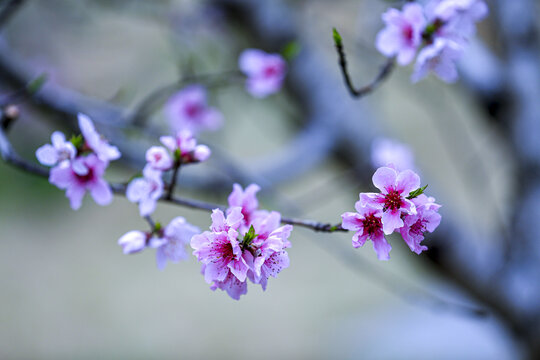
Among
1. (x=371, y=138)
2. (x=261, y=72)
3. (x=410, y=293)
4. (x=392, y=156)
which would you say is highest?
(x=410, y=293)

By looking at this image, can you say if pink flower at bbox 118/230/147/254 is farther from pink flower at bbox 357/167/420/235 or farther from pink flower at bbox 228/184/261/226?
pink flower at bbox 357/167/420/235

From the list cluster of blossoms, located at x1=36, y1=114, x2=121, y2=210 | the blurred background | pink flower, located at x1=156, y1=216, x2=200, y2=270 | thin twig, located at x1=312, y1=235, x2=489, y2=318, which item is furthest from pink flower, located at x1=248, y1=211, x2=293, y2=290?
the blurred background

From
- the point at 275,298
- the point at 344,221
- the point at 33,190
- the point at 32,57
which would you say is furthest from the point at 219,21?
the point at 33,190

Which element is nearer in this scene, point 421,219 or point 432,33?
point 421,219

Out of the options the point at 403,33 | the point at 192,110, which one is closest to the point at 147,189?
the point at 403,33

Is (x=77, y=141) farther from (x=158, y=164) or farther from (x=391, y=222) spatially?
(x=391, y=222)

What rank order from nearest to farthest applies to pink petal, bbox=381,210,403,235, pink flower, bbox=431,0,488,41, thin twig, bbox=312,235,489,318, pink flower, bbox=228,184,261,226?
pink petal, bbox=381,210,403,235 → pink flower, bbox=228,184,261,226 → pink flower, bbox=431,0,488,41 → thin twig, bbox=312,235,489,318
